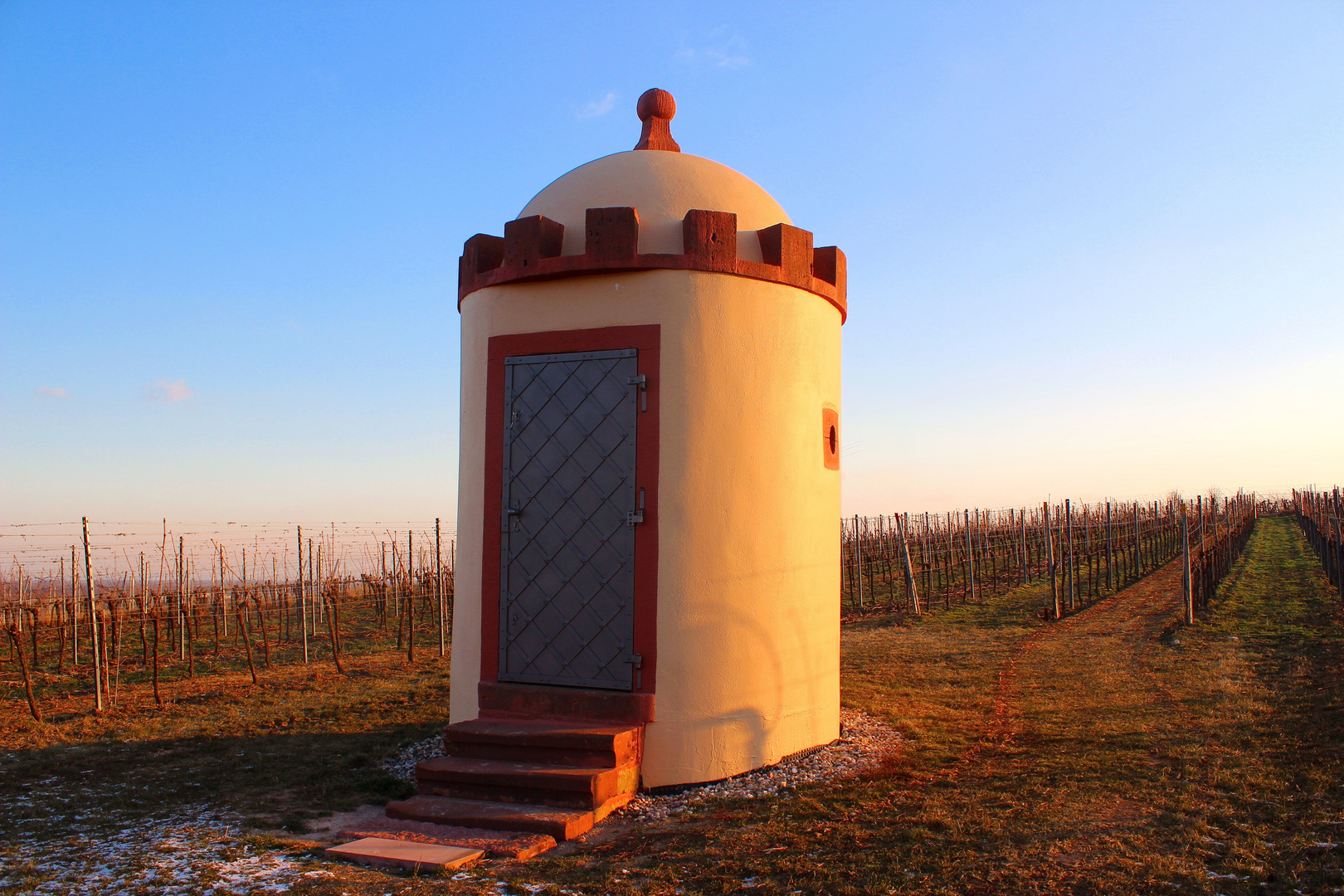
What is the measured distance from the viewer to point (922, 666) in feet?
34.4

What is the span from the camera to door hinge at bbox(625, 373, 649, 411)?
222 inches

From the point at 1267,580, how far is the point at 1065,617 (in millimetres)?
8326

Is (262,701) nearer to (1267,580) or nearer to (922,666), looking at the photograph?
(922,666)

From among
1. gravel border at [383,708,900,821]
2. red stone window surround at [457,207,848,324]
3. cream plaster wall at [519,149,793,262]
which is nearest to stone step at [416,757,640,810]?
gravel border at [383,708,900,821]

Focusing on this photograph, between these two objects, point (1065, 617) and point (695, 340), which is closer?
point (695, 340)

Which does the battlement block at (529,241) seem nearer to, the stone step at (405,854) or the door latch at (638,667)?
the door latch at (638,667)

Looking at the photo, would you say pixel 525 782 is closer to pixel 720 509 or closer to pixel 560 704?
pixel 560 704

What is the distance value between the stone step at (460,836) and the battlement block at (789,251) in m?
3.93

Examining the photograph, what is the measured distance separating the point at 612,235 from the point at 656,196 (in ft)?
2.05

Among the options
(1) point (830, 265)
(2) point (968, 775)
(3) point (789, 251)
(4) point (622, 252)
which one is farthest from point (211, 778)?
(1) point (830, 265)

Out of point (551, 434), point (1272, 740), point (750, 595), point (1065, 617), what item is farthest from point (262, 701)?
point (1065, 617)

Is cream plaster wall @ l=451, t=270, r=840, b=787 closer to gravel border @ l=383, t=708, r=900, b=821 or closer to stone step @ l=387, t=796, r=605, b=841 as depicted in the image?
gravel border @ l=383, t=708, r=900, b=821

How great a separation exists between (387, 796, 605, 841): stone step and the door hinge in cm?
249

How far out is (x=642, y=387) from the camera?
5.66 metres
